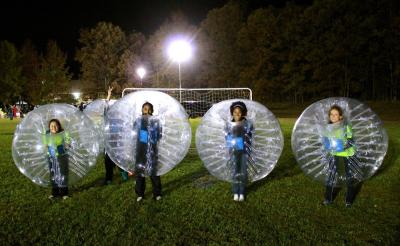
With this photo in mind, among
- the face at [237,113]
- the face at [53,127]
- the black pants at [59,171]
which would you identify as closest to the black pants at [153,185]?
the black pants at [59,171]

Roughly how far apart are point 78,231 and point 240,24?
4554 cm

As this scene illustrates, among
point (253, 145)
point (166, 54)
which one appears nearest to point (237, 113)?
point (253, 145)

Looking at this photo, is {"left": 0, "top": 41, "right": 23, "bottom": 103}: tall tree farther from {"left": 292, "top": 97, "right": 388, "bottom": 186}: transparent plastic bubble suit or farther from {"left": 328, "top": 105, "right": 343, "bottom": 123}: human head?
{"left": 328, "top": 105, "right": 343, "bottom": 123}: human head

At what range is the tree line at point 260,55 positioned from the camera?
3906cm

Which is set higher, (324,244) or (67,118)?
(67,118)

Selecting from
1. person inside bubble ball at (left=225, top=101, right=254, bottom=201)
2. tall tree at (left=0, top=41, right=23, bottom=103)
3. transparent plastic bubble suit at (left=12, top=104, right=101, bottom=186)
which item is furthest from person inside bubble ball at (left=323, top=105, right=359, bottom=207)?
tall tree at (left=0, top=41, right=23, bottom=103)

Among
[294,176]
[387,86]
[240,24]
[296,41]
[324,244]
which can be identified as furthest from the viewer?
[240,24]

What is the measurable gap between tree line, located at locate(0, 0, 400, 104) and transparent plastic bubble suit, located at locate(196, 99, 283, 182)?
33480mm

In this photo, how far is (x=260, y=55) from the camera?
4531 centimetres

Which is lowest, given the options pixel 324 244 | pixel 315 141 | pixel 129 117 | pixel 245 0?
pixel 324 244

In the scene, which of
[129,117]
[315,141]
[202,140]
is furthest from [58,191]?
[315,141]

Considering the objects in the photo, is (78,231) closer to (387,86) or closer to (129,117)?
(129,117)

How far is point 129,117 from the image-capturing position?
7555mm

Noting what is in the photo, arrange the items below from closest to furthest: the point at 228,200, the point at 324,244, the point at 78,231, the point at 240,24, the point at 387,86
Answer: the point at 324,244 → the point at 78,231 → the point at 228,200 → the point at 387,86 → the point at 240,24
